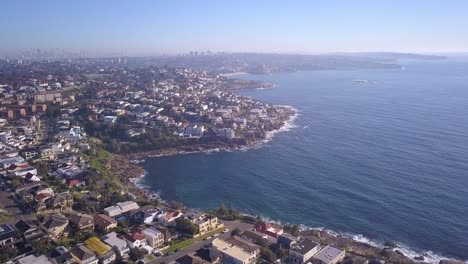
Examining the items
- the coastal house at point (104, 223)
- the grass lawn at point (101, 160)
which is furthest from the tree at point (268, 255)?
the grass lawn at point (101, 160)

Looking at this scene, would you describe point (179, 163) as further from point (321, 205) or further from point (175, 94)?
point (175, 94)

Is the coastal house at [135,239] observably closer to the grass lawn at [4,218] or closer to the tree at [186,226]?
the tree at [186,226]

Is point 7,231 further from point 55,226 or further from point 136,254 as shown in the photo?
point 136,254

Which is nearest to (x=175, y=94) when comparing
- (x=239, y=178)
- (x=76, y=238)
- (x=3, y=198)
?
(x=239, y=178)

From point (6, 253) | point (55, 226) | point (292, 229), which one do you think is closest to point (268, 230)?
point (292, 229)

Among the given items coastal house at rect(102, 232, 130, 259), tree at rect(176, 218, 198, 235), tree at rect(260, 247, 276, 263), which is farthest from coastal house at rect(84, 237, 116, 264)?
tree at rect(260, 247, 276, 263)
